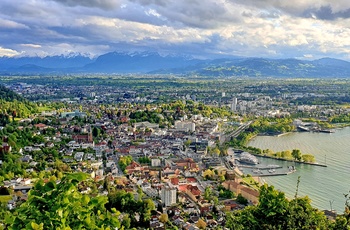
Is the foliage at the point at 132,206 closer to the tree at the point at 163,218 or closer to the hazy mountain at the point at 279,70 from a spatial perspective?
the tree at the point at 163,218

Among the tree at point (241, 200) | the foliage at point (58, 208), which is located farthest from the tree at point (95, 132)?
the foliage at point (58, 208)

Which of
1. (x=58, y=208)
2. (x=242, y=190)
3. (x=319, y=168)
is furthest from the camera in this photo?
(x=319, y=168)

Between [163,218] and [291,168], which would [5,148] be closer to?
[163,218]

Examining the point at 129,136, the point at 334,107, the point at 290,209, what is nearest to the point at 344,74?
the point at 334,107

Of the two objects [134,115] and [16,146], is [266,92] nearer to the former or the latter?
[134,115]

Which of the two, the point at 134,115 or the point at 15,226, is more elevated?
the point at 15,226

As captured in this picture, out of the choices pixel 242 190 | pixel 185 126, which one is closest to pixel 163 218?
pixel 242 190
